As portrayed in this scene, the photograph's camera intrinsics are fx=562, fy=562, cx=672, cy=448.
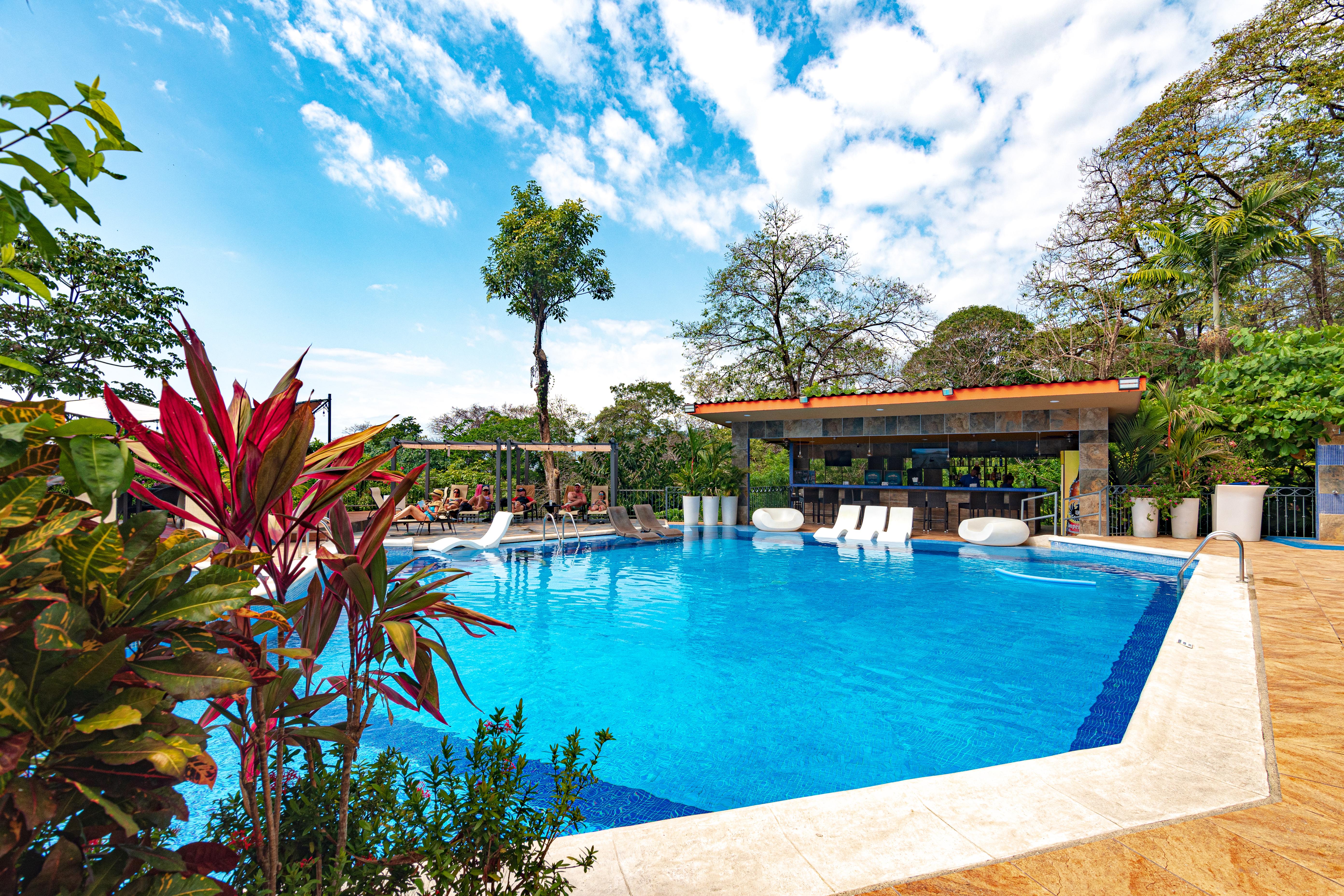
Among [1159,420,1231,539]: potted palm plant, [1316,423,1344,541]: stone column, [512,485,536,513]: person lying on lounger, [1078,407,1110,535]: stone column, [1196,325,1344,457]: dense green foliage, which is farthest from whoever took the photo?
[512,485,536,513]: person lying on lounger

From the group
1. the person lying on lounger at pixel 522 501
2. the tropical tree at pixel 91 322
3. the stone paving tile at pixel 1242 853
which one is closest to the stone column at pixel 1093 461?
the stone paving tile at pixel 1242 853

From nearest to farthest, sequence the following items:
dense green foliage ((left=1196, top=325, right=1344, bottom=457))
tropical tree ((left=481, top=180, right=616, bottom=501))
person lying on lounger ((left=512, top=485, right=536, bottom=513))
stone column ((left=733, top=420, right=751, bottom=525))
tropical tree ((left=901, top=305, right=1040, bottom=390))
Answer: dense green foliage ((left=1196, top=325, right=1344, bottom=457)) → stone column ((left=733, top=420, right=751, bottom=525)) → person lying on lounger ((left=512, top=485, right=536, bottom=513)) → tropical tree ((left=481, top=180, right=616, bottom=501)) → tropical tree ((left=901, top=305, right=1040, bottom=390))

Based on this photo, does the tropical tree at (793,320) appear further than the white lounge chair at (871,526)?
Yes

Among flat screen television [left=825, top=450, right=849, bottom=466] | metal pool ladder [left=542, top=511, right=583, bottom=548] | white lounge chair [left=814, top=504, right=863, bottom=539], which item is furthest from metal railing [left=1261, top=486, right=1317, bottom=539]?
metal pool ladder [left=542, top=511, right=583, bottom=548]

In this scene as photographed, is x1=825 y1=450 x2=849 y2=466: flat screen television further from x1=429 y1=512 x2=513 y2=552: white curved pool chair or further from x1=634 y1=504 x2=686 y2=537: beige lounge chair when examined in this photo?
x1=429 y1=512 x2=513 y2=552: white curved pool chair

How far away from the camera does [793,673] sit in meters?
4.69

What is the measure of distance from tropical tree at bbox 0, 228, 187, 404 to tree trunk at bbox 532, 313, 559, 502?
9113 millimetres

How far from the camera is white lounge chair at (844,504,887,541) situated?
12352 millimetres

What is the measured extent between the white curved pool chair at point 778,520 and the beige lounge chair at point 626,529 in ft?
10.00

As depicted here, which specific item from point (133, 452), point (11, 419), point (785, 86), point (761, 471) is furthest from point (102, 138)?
point (785, 86)

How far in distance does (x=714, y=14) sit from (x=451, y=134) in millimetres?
10927

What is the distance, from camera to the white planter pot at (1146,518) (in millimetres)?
10820

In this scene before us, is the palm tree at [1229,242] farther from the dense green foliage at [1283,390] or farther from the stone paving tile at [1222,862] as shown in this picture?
the stone paving tile at [1222,862]

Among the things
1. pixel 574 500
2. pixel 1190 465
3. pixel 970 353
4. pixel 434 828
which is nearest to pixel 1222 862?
pixel 434 828
